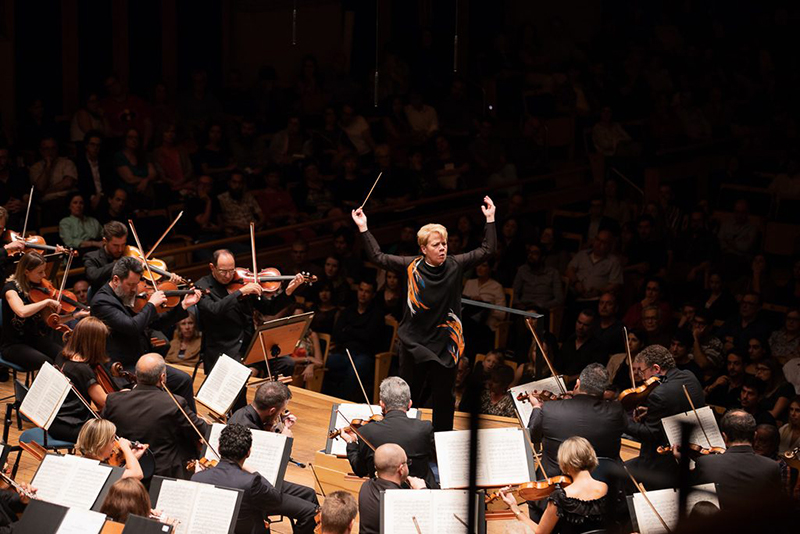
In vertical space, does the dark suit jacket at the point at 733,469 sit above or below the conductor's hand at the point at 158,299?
below

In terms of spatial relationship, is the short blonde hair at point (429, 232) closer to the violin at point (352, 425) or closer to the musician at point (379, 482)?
the violin at point (352, 425)

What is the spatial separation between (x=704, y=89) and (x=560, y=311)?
202 inches

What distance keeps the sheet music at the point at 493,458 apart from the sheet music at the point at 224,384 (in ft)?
4.15

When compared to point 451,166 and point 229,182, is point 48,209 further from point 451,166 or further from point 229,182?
point 451,166

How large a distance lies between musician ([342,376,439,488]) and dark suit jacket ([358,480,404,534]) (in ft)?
1.48

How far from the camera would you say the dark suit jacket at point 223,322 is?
233 inches

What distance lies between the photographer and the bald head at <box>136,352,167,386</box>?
4926 mm

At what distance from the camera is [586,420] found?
488cm

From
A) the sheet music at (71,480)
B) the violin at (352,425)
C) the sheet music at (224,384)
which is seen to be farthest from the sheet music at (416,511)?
the sheet music at (224,384)

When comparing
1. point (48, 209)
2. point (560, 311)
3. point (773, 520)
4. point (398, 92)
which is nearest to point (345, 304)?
point (560, 311)

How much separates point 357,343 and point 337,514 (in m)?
3.58

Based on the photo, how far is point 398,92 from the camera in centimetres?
1136

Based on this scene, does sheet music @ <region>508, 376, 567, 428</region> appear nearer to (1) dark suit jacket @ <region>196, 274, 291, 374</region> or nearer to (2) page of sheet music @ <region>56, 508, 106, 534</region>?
(1) dark suit jacket @ <region>196, 274, 291, 374</region>

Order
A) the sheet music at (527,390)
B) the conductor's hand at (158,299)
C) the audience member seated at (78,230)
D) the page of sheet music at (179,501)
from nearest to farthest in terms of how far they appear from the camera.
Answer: the page of sheet music at (179,501), the sheet music at (527,390), the conductor's hand at (158,299), the audience member seated at (78,230)
